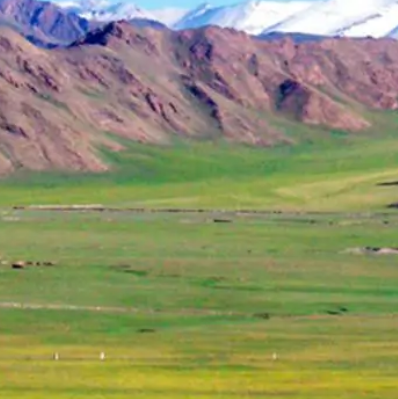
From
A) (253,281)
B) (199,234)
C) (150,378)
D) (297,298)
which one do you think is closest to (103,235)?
(199,234)

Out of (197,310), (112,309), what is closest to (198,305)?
(197,310)

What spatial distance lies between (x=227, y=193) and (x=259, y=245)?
211ft

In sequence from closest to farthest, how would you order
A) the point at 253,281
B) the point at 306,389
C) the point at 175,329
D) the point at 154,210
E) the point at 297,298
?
the point at 306,389, the point at 175,329, the point at 297,298, the point at 253,281, the point at 154,210

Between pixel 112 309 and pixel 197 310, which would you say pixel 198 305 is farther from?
pixel 112 309

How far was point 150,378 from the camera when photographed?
60.4 m

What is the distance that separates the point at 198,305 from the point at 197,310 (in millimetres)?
2378

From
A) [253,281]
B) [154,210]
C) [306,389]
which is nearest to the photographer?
[306,389]

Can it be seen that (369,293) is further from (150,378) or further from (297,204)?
(297,204)

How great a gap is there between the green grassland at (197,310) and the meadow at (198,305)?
93 millimetres

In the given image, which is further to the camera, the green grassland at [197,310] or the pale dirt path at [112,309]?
the pale dirt path at [112,309]

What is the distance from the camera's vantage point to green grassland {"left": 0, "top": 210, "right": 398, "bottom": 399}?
60.0 m

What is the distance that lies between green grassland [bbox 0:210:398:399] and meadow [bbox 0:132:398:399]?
93 millimetres

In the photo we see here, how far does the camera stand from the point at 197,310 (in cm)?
8856

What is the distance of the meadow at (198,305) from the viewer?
6025 centimetres
